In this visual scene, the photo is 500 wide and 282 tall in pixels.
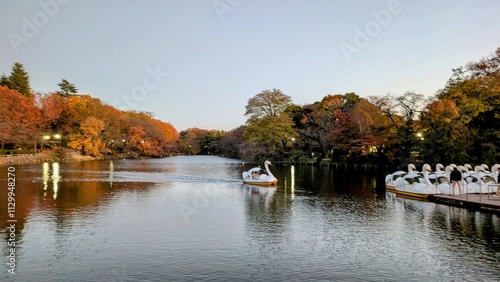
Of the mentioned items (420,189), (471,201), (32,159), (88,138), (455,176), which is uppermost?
(88,138)

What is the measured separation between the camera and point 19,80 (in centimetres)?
6084

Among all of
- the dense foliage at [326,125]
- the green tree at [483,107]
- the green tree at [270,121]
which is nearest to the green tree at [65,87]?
the dense foliage at [326,125]

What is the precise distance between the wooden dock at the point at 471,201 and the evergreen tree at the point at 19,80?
63.7 meters

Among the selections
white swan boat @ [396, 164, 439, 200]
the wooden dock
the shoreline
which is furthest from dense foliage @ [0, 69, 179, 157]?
the wooden dock

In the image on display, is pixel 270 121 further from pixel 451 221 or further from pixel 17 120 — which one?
pixel 451 221

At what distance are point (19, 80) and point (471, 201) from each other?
219ft

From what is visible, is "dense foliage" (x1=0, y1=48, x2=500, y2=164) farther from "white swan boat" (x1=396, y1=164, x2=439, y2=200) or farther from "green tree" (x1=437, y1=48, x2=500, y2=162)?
"white swan boat" (x1=396, y1=164, x2=439, y2=200)

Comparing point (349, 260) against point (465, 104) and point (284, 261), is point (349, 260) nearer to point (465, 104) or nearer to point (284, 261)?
point (284, 261)

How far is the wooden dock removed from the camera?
15.0 meters

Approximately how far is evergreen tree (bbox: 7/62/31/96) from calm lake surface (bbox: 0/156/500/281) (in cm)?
5027

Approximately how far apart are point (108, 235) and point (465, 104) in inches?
1030

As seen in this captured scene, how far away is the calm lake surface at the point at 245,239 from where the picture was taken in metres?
8.20

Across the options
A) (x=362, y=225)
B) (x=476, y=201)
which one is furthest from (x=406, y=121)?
(x=362, y=225)

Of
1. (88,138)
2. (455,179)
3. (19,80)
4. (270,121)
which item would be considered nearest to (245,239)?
(455,179)
